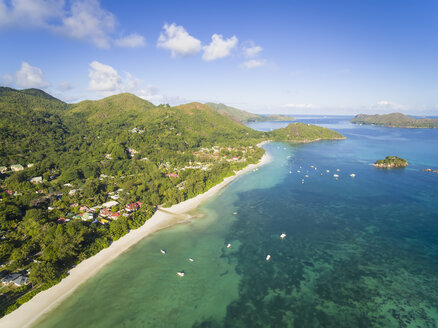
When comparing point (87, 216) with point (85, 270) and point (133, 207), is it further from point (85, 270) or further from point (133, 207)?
point (85, 270)

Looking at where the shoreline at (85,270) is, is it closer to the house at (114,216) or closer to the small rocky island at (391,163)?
the house at (114,216)

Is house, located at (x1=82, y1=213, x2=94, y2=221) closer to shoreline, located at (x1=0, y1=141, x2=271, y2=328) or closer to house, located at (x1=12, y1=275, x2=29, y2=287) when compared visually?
shoreline, located at (x1=0, y1=141, x2=271, y2=328)

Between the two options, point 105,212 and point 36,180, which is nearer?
point 105,212

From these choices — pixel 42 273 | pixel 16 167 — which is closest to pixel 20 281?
pixel 42 273

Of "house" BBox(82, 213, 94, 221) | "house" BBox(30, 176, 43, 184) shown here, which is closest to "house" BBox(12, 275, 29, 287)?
"house" BBox(82, 213, 94, 221)

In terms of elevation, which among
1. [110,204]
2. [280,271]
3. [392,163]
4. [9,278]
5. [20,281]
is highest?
[392,163]

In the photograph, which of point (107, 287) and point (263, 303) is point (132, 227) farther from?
point (263, 303)

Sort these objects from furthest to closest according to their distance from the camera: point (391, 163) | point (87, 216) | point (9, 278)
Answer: point (391, 163) → point (87, 216) → point (9, 278)
